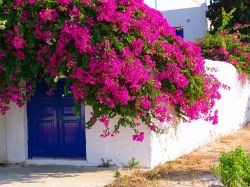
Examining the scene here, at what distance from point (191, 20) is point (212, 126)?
978 cm

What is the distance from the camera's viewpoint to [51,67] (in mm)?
8375

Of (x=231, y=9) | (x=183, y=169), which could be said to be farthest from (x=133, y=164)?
(x=231, y=9)

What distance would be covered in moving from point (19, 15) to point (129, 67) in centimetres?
210

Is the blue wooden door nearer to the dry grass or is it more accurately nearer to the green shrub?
the dry grass

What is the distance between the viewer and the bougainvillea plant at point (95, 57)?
8.07 m

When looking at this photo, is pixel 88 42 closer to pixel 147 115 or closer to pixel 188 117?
pixel 147 115

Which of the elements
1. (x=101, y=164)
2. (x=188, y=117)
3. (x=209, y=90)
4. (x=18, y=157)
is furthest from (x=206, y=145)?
(x=18, y=157)

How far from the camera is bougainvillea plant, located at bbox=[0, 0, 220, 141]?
807cm

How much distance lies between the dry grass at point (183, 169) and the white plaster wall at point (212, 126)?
0.64 ft

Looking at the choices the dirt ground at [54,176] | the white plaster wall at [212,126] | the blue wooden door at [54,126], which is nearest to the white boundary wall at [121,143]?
the white plaster wall at [212,126]

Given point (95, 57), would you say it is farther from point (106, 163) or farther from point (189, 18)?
point (189, 18)

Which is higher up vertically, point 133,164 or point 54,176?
point 133,164

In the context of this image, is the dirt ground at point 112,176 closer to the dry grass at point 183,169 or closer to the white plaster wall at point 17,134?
A: the dry grass at point 183,169

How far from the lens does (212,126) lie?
12.5 metres
